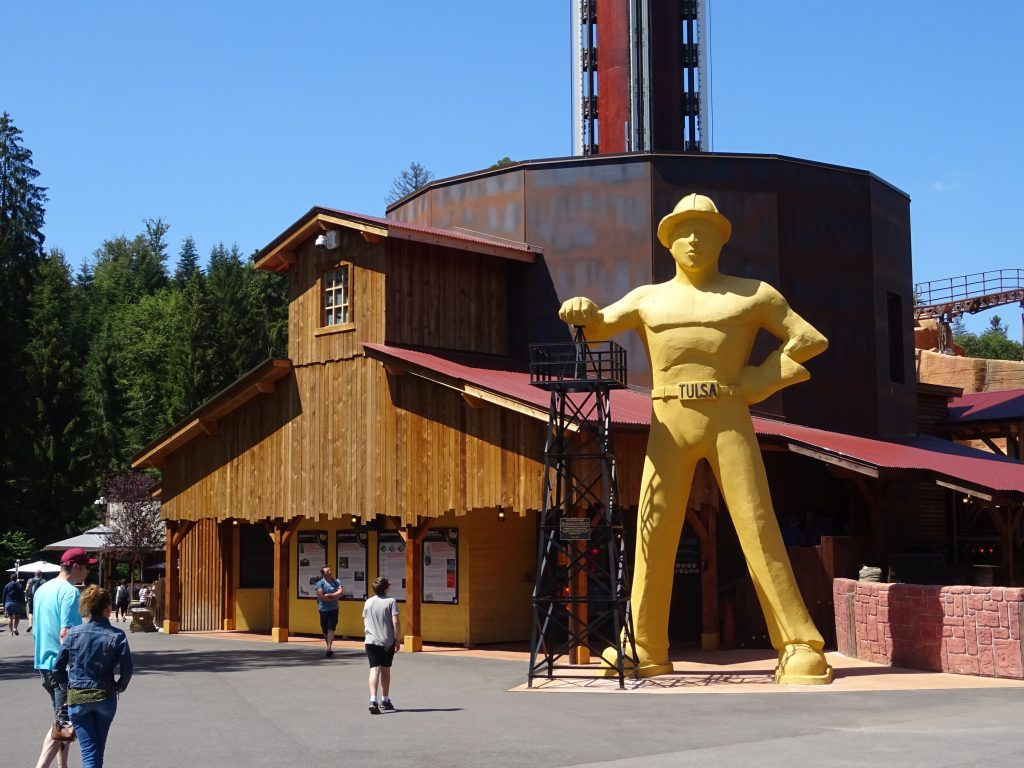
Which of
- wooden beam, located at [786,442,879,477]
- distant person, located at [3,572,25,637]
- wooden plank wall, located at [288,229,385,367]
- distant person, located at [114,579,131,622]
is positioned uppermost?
wooden plank wall, located at [288,229,385,367]

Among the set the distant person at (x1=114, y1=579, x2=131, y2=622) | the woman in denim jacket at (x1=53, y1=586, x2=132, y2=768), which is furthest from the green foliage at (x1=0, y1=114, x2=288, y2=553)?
the woman in denim jacket at (x1=53, y1=586, x2=132, y2=768)

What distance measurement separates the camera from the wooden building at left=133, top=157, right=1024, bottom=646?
19.4m

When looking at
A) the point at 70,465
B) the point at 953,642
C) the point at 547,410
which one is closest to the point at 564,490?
the point at 547,410

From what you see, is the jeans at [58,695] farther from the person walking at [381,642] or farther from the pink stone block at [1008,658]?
the pink stone block at [1008,658]

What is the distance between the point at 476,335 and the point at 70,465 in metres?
31.5

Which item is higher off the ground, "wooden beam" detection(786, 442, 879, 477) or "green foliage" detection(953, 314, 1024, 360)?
"green foliage" detection(953, 314, 1024, 360)

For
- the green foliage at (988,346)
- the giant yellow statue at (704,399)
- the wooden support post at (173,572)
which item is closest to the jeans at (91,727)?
the giant yellow statue at (704,399)

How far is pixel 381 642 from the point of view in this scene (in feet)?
42.9

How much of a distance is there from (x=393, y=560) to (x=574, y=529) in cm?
813

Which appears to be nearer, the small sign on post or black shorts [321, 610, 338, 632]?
the small sign on post

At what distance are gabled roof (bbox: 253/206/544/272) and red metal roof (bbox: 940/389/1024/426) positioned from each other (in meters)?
12.2

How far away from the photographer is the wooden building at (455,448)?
1942cm

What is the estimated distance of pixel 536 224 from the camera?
24.0m

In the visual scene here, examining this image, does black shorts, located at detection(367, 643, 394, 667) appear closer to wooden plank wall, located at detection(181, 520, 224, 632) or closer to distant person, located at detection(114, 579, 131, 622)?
wooden plank wall, located at detection(181, 520, 224, 632)
